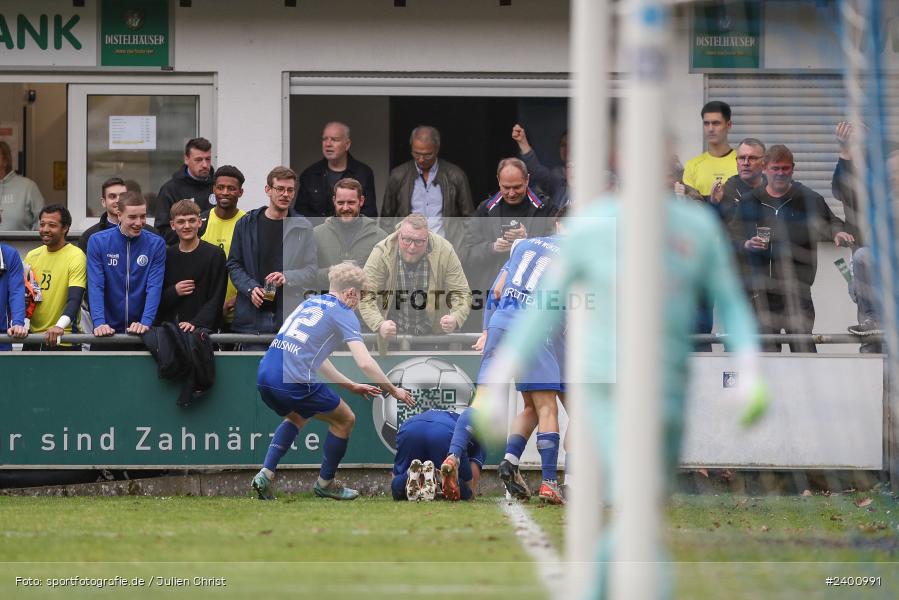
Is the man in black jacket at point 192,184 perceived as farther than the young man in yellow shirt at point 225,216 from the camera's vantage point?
Yes

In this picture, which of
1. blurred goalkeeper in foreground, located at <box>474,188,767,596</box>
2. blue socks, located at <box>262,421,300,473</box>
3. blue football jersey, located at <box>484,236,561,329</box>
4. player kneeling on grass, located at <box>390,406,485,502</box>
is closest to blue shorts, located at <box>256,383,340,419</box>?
blue socks, located at <box>262,421,300,473</box>

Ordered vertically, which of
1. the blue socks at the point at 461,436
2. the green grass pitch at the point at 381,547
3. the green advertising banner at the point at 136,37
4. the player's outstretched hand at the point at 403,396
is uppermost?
the green advertising banner at the point at 136,37

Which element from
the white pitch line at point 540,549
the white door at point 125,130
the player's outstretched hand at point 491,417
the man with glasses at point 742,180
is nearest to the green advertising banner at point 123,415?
the white pitch line at point 540,549

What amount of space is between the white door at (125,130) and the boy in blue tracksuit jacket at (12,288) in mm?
2564

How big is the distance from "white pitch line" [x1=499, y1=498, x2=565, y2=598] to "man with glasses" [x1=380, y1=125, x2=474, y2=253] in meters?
3.17

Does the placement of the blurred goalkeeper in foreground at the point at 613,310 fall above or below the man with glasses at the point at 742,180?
below

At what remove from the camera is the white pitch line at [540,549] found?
23.5 ft

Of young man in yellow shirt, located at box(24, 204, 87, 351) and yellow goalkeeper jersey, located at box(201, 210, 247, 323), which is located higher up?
yellow goalkeeper jersey, located at box(201, 210, 247, 323)

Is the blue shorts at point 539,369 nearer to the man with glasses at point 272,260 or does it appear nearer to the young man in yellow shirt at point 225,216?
the man with glasses at point 272,260

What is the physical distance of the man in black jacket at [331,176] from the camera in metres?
13.3

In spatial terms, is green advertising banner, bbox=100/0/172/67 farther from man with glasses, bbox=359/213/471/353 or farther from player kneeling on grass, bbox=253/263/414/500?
player kneeling on grass, bbox=253/263/414/500

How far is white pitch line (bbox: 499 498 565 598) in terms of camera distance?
717 centimetres

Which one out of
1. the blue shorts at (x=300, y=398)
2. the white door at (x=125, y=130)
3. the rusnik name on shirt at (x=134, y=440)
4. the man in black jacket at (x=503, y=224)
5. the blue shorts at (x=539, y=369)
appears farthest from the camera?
the white door at (x=125, y=130)

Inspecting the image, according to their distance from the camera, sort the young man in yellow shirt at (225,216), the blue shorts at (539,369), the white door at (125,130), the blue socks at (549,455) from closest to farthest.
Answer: the blue socks at (549,455)
the blue shorts at (539,369)
the young man in yellow shirt at (225,216)
the white door at (125,130)
